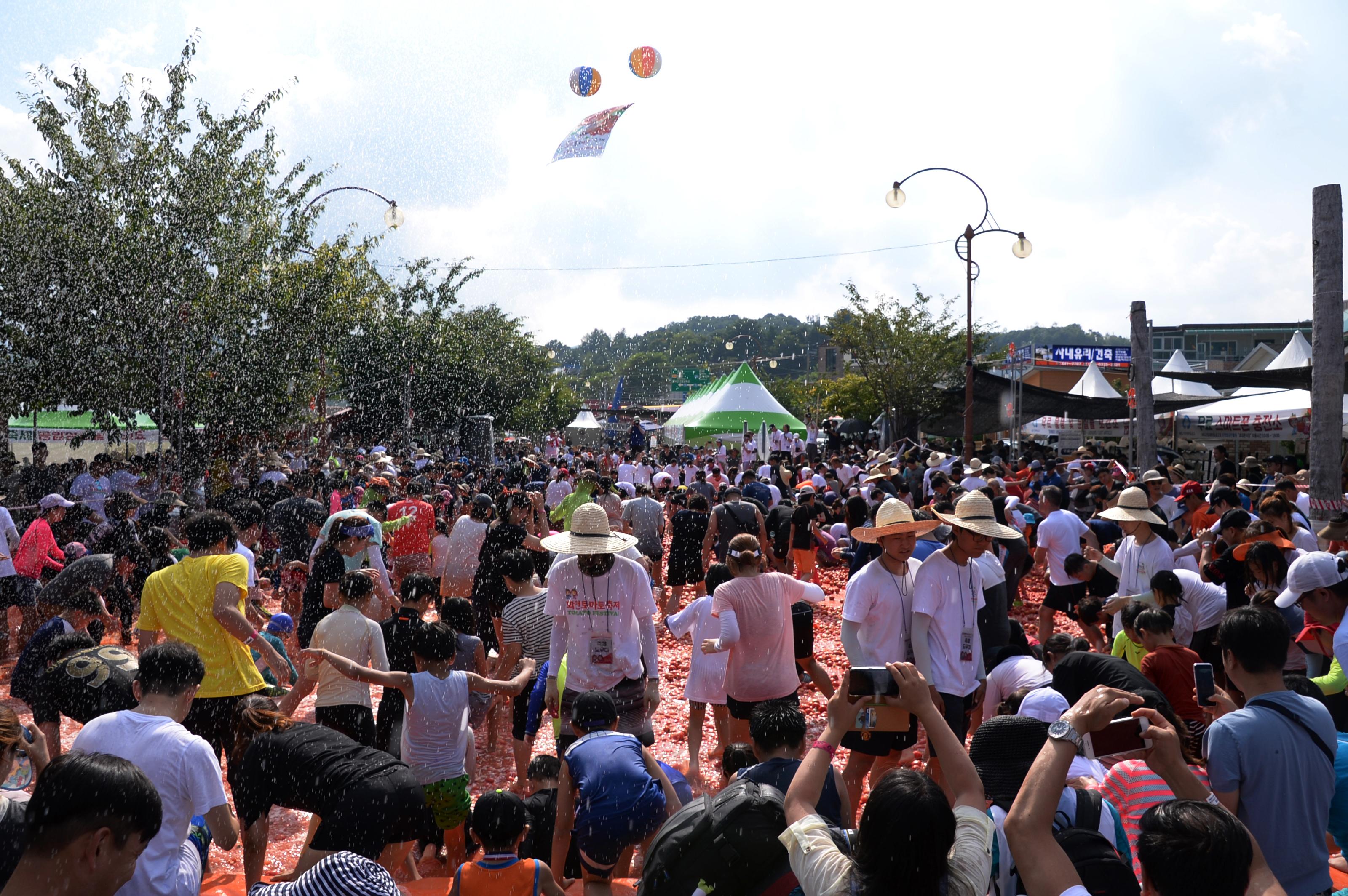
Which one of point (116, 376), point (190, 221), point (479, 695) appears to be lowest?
point (479, 695)

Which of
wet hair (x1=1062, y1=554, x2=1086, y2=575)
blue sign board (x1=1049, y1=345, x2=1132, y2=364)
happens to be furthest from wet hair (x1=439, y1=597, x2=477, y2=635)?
blue sign board (x1=1049, y1=345, x2=1132, y2=364)

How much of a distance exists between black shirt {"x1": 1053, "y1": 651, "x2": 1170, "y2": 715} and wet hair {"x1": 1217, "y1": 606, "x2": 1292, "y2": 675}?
3.33 feet

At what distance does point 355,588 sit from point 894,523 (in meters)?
3.20

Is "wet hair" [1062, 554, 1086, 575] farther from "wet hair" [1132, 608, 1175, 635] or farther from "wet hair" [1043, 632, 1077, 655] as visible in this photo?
"wet hair" [1132, 608, 1175, 635]

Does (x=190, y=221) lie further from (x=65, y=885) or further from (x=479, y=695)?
(x=65, y=885)

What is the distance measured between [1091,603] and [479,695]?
4672 millimetres

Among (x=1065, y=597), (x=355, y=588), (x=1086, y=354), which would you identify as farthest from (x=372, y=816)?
(x=1086, y=354)

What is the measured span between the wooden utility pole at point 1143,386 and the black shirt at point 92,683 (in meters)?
13.4

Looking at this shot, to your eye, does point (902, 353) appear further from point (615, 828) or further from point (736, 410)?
point (615, 828)

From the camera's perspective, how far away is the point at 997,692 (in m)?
5.31

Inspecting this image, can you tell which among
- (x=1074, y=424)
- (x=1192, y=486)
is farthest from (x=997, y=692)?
(x=1074, y=424)

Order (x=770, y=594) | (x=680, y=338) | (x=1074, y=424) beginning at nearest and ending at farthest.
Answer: (x=770, y=594), (x=1074, y=424), (x=680, y=338)

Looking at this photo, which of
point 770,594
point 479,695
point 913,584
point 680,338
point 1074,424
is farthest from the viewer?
point 680,338

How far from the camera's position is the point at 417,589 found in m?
6.25
